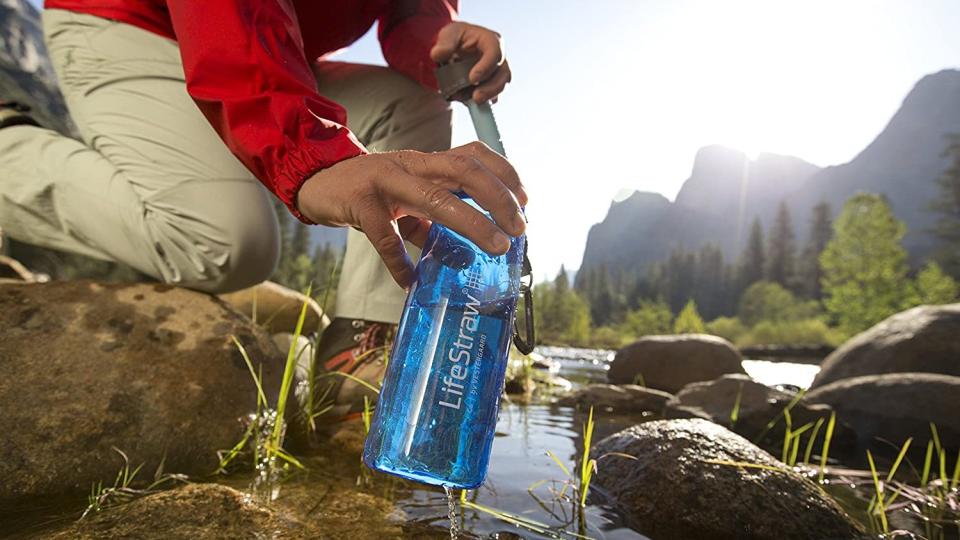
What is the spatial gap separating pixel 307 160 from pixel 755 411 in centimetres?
379

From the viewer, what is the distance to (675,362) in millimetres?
9086

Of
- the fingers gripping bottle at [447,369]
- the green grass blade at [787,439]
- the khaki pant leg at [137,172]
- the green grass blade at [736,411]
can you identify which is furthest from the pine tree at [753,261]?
the fingers gripping bottle at [447,369]

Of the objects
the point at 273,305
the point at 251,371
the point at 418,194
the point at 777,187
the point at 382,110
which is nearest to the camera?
the point at 418,194

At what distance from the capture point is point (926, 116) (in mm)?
165250

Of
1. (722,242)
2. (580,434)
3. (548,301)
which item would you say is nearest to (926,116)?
(722,242)

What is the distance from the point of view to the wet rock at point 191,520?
119cm

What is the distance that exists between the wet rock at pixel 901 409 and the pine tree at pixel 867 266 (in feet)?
116

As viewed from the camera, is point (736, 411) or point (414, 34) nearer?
point (414, 34)

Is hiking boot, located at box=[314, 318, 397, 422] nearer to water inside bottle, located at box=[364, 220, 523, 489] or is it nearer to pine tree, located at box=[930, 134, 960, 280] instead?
water inside bottle, located at box=[364, 220, 523, 489]

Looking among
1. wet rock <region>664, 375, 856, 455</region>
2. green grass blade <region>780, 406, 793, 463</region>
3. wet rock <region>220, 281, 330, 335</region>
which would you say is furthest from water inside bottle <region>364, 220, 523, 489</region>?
wet rock <region>220, 281, 330, 335</region>

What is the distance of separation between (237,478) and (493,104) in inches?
71.2

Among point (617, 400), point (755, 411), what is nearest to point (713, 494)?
point (755, 411)

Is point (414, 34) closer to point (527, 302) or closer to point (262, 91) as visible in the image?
point (262, 91)

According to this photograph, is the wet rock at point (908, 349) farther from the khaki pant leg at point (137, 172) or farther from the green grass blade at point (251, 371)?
the khaki pant leg at point (137, 172)
